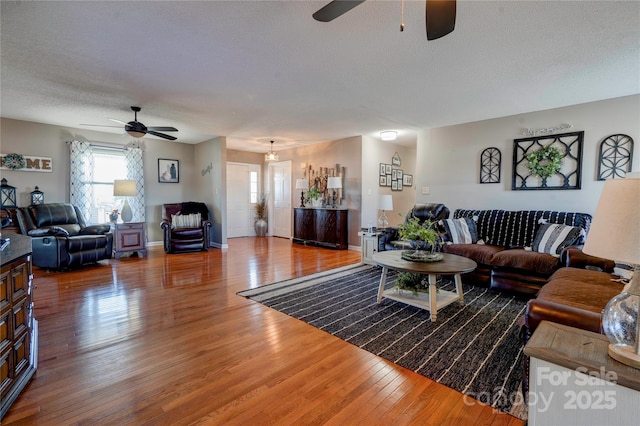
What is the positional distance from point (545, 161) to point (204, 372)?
4.90 m

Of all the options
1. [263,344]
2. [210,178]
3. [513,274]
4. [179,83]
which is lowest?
[263,344]

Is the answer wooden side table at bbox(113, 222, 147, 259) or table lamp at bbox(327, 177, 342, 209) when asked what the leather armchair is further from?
table lamp at bbox(327, 177, 342, 209)

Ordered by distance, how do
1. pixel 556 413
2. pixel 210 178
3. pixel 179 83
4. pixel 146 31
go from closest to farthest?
pixel 556 413
pixel 146 31
pixel 179 83
pixel 210 178

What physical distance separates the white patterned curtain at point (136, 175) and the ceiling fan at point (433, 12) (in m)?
5.98

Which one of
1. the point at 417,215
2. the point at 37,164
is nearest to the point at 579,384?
the point at 417,215

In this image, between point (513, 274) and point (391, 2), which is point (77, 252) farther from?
point (513, 274)

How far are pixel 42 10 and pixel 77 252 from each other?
3.56 m

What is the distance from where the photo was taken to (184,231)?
231 inches

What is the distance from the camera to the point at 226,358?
2.07 meters

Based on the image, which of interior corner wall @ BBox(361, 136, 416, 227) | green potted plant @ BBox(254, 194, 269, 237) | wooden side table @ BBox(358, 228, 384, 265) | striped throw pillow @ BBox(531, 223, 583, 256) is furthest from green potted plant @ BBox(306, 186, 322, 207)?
striped throw pillow @ BBox(531, 223, 583, 256)

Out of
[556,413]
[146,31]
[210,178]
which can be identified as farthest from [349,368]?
[210,178]

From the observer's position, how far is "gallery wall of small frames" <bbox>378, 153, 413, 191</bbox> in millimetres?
6785

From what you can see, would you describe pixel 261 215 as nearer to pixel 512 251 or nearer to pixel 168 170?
pixel 168 170

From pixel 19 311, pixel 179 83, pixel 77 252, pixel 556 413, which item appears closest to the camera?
pixel 556 413
